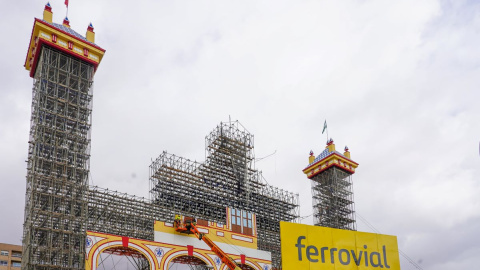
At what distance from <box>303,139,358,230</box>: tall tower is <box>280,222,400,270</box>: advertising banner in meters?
52.2

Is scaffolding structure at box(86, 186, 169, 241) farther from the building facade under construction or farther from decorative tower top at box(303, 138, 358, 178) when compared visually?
decorative tower top at box(303, 138, 358, 178)

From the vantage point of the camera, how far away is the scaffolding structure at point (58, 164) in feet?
140

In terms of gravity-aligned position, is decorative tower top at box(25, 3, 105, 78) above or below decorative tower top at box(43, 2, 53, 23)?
below

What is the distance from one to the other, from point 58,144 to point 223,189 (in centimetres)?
2309

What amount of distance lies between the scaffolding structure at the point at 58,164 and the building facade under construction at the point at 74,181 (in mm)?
87

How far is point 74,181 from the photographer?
45.8 m

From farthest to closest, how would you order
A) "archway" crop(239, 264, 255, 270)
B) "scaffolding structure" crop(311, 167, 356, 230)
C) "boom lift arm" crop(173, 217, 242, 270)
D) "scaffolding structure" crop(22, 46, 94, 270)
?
"scaffolding structure" crop(311, 167, 356, 230), "archway" crop(239, 264, 255, 270), "boom lift arm" crop(173, 217, 242, 270), "scaffolding structure" crop(22, 46, 94, 270)

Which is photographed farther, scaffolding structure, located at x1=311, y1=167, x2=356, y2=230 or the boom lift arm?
scaffolding structure, located at x1=311, y1=167, x2=356, y2=230

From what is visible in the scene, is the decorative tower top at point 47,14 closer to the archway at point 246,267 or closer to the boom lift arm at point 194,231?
the boom lift arm at point 194,231

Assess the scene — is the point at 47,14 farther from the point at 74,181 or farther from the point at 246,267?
the point at 246,267

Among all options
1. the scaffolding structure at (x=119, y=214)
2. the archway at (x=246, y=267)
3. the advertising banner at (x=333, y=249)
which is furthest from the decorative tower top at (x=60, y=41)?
the advertising banner at (x=333, y=249)

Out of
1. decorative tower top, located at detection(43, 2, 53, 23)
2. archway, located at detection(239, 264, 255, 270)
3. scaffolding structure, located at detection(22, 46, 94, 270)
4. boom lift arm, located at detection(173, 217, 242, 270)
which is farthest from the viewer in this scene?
archway, located at detection(239, 264, 255, 270)

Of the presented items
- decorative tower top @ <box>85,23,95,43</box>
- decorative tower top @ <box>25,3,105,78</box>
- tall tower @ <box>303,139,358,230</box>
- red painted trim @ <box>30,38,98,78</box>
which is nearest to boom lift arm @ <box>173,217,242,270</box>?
red painted trim @ <box>30,38,98,78</box>

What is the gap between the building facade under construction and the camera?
43.3m
